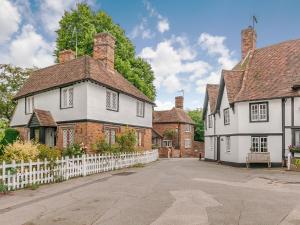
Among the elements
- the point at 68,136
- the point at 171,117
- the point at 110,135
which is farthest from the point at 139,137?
the point at 171,117

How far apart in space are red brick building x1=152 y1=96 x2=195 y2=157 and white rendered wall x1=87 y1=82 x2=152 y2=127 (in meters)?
17.1

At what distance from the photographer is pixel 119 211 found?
30.3 ft

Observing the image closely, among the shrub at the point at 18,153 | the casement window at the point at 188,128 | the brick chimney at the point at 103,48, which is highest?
the brick chimney at the point at 103,48

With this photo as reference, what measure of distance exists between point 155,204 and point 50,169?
7395 mm

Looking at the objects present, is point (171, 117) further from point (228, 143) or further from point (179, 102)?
point (228, 143)

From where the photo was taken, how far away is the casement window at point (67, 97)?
25.0 metres

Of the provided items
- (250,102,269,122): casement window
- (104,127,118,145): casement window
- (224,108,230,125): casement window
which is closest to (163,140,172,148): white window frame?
(224,108,230,125): casement window

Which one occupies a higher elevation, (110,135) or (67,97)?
(67,97)

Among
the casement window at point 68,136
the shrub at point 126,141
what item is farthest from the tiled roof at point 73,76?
the shrub at point 126,141

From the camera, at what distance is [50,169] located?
50.6 ft

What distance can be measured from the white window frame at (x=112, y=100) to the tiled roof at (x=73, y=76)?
0.57 m

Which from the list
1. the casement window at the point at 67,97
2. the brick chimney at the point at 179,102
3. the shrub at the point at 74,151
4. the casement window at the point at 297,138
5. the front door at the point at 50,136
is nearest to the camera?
the shrub at the point at 74,151

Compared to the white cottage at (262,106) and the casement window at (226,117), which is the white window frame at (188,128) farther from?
the casement window at (226,117)

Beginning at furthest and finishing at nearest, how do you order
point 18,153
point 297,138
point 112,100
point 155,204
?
point 112,100
point 297,138
point 18,153
point 155,204
